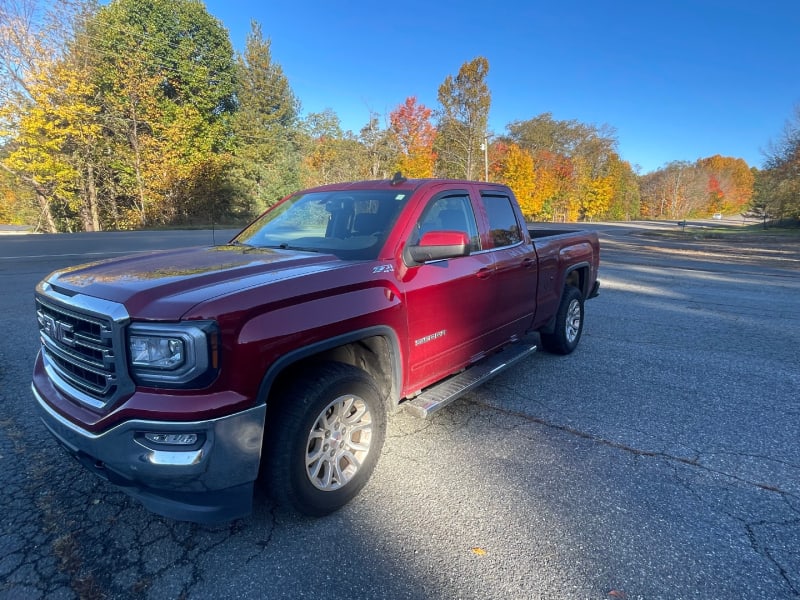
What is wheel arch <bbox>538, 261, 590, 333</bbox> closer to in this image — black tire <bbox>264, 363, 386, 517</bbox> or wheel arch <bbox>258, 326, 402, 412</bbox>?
wheel arch <bbox>258, 326, 402, 412</bbox>

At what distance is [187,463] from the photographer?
1.88m

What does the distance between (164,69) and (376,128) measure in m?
16.3

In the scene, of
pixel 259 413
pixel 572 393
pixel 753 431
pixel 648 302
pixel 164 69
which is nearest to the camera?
pixel 259 413

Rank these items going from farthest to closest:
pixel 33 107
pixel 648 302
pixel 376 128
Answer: pixel 376 128, pixel 33 107, pixel 648 302

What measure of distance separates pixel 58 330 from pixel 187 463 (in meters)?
1.15

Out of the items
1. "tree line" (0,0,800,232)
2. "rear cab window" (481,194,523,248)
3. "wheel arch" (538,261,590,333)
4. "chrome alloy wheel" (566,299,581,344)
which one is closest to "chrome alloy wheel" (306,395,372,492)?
"rear cab window" (481,194,523,248)

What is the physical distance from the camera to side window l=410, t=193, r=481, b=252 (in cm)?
320

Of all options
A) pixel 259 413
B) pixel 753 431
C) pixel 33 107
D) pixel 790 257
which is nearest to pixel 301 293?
pixel 259 413

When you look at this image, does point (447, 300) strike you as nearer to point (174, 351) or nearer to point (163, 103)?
point (174, 351)

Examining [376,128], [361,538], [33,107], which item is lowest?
[361,538]

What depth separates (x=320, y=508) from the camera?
2396 mm

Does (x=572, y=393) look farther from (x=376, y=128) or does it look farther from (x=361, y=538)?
(x=376, y=128)

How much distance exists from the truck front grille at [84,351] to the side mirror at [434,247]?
1.70 meters

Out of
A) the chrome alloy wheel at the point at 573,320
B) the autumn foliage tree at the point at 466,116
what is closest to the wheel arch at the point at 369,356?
the chrome alloy wheel at the point at 573,320
